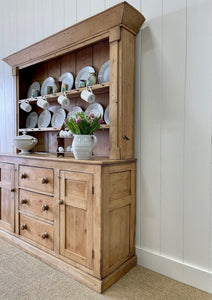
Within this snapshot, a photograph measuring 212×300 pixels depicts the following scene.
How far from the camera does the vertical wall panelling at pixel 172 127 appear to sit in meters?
1.65

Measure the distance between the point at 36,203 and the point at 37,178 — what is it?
0.23 m

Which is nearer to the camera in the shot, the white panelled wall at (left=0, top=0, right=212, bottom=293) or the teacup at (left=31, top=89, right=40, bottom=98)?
the white panelled wall at (left=0, top=0, right=212, bottom=293)

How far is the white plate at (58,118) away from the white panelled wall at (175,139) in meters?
0.96

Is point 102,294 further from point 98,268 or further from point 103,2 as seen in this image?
point 103,2

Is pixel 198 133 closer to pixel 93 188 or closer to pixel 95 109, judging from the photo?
pixel 93 188

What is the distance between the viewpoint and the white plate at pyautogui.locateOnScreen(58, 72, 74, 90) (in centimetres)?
233

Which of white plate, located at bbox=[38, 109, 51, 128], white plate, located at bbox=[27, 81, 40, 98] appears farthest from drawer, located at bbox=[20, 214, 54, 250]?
white plate, located at bbox=[27, 81, 40, 98]

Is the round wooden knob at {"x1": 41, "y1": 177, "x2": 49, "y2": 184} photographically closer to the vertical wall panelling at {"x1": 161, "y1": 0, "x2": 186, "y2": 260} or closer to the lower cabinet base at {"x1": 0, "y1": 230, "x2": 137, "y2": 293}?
the lower cabinet base at {"x1": 0, "y1": 230, "x2": 137, "y2": 293}

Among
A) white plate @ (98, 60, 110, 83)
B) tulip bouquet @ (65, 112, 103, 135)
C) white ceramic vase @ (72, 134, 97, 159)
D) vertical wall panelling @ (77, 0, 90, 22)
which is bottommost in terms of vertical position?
white ceramic vase @ (72, 134, 97, 159)

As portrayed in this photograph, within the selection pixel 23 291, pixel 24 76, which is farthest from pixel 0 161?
pixel 23 291

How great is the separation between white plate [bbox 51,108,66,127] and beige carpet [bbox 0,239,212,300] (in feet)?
4.67

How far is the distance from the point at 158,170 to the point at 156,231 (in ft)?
1.66

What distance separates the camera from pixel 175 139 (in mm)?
1690

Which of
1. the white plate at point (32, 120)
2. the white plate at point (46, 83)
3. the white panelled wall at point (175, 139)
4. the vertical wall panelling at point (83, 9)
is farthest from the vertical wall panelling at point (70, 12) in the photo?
the white plate at point (32, 120)
